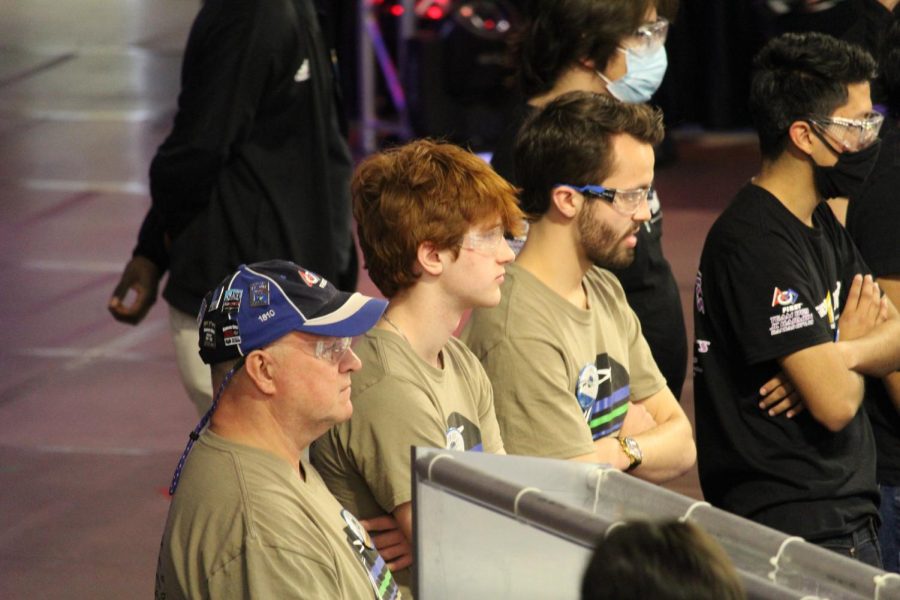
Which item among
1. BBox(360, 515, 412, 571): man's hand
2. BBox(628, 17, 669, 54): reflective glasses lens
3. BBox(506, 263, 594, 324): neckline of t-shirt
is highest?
A: BBox(628, 17, 669, 54): reflective glasses lens

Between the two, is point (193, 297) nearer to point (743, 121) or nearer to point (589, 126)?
point (589, 126)

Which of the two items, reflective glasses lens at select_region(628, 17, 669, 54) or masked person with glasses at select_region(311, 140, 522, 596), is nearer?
masked person with glasses at select_region(311, 140, 522, 596)

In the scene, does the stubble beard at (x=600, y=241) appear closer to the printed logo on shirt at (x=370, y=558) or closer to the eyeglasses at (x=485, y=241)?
the eyeglasses at (x=485, y=241)

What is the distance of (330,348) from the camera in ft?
9.29

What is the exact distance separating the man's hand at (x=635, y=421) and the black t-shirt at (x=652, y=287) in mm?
624

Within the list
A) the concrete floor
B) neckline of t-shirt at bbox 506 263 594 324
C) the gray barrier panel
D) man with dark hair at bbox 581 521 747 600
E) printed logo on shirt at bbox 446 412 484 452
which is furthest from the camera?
the concrete floor

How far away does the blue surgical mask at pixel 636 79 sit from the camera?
464 cm

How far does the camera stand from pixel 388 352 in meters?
3.12

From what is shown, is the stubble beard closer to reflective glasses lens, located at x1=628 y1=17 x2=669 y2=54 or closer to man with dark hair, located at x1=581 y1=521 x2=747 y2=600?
reflective glasses lens, located at x1=628 y1=17 x2=669 y2=54

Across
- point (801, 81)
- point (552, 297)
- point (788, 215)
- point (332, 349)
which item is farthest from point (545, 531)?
point (801, 81)

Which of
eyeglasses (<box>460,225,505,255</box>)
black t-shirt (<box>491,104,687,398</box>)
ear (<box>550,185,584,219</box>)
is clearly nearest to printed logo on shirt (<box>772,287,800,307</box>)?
ear (<box>550,185,584,219</box>)

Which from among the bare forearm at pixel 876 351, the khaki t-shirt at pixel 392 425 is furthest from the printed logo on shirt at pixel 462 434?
the bare forearm at pixel 876 351

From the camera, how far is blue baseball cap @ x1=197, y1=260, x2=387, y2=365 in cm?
278

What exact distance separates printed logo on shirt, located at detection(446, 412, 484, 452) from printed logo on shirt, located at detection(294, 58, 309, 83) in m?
1.89
